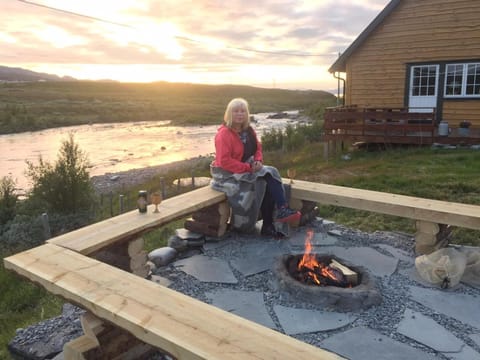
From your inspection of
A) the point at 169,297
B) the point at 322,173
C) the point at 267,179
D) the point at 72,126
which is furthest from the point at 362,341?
the point at 72,126

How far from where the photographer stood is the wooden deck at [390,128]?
10570 millimetres

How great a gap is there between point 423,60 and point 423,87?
780mm

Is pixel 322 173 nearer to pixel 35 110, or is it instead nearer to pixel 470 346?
pixel 470 346

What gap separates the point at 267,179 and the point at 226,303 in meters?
1.46

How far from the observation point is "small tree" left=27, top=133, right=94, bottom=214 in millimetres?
6500

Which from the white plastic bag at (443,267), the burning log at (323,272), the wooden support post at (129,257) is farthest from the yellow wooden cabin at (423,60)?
the wooden support post at (129,257)


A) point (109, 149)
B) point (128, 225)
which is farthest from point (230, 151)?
point (109, 149)

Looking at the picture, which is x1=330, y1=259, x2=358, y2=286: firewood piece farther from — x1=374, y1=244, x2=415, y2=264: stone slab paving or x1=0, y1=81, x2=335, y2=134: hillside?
x1=0, y1=81, x2=335, y2=134: hillside

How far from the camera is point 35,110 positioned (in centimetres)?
4059

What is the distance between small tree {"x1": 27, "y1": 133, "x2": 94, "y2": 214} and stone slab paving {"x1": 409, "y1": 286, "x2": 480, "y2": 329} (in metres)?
5.19

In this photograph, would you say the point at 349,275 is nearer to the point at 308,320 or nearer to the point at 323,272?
the point at 323,272

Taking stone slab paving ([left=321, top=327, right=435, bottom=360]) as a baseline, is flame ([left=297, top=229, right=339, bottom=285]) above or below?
above

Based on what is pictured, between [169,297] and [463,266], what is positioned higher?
[169,297]

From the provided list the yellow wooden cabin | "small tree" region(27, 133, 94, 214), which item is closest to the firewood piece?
"small tree" region(27, 133, 94, 214)
